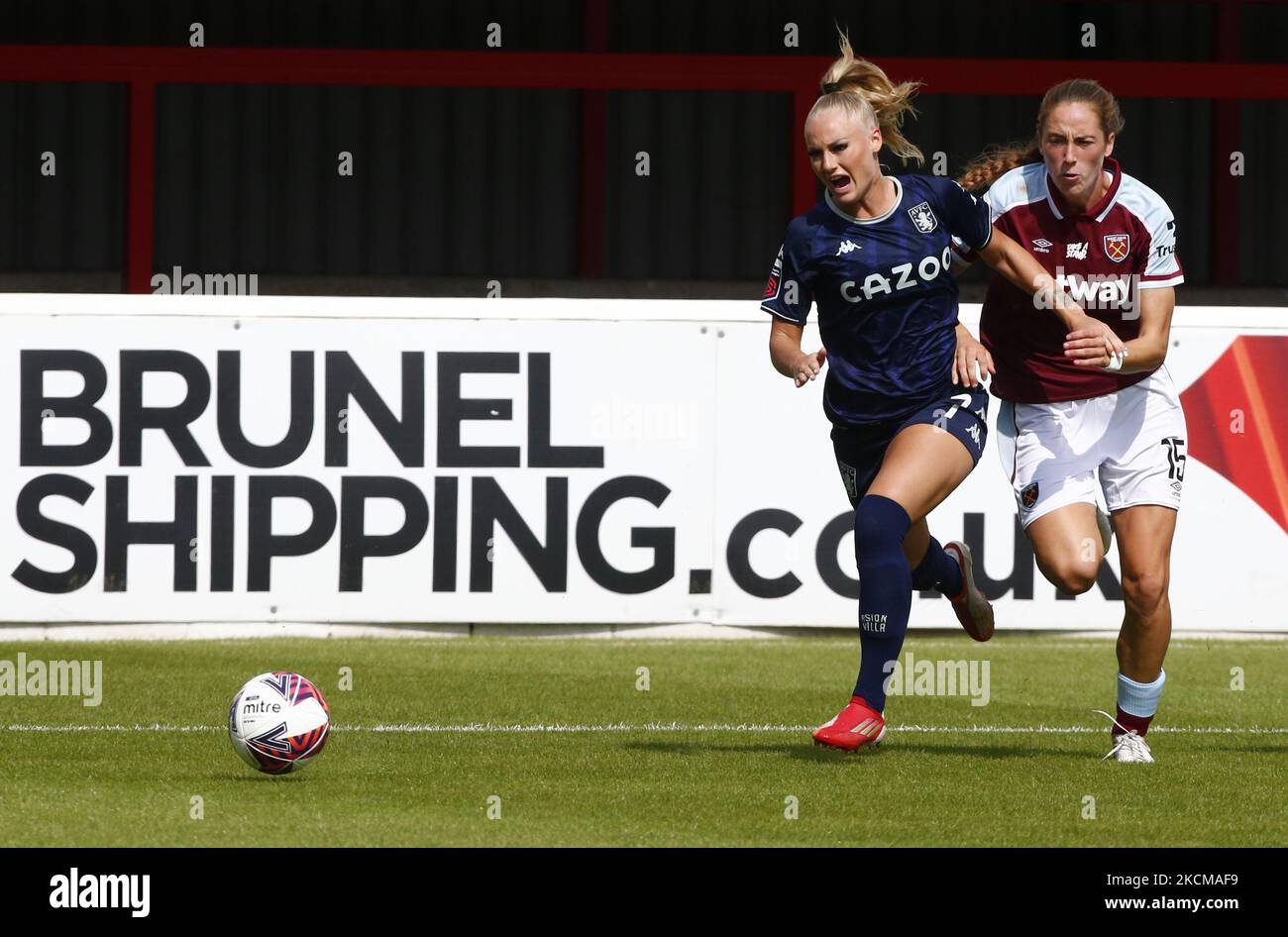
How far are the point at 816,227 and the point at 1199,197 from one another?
15859 mm

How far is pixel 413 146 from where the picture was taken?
2038 cm

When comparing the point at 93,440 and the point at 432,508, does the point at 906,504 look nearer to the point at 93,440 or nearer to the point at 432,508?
the point at 432,508

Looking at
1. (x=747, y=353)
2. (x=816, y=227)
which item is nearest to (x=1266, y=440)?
(x=747, y=353)

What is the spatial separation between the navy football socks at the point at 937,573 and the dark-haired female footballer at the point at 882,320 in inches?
21.2

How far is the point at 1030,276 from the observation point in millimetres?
6289

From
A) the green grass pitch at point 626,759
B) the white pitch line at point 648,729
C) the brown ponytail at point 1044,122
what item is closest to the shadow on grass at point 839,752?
the green grass pitch at point 626,759

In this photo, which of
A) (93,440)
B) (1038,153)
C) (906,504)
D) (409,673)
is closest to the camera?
(906,504)

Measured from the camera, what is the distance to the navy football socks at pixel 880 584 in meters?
6.18

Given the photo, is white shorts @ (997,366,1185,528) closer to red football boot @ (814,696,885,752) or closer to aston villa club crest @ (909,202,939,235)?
aston villa club crest @ (909,202,939,235)

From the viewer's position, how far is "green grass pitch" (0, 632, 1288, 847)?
5.10 meters

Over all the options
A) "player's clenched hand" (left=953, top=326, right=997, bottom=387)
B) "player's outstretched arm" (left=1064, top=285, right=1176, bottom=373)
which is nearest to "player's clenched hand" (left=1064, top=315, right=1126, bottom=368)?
"player's outstretched arm" (left=1064, top=285, right=1176, bottom=373)

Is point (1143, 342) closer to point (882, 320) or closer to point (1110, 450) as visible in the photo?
point (1110, 450)

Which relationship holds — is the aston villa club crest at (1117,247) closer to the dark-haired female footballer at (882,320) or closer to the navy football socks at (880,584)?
the dark-haired female footballer at (882,320)

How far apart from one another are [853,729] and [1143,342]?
1484mm
